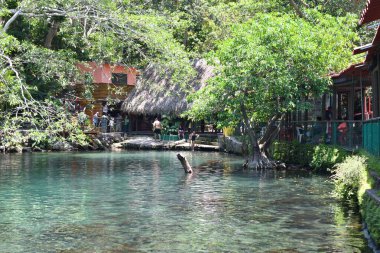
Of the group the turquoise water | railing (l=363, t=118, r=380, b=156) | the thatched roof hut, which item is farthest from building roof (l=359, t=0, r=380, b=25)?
the thatched roof hut

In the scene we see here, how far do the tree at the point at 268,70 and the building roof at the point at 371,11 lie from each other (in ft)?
31.5

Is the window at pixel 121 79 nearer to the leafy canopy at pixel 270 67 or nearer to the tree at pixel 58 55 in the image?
the tree at pixel 58 55

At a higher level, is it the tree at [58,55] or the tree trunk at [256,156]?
the tree at [58,55]

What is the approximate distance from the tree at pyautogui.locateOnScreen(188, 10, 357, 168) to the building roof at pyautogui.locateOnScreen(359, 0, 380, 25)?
9.62 metres

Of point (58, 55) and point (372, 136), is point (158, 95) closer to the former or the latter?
point (58, 55)

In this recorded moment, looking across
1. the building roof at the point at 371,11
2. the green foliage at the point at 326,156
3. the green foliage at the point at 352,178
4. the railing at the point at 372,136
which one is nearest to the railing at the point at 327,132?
the green foliage at the point at 326,156

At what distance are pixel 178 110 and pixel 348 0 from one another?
15470 mm

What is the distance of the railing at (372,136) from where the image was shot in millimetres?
17188

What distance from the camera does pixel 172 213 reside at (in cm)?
1647

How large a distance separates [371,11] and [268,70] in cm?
1175

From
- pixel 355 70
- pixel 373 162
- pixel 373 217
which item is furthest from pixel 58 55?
pixel 373 217

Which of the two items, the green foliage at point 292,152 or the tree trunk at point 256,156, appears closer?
the green foliage at point 292,152

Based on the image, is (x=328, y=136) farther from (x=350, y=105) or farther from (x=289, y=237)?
(x=289, y=237)

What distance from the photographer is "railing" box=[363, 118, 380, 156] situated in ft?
56.4
